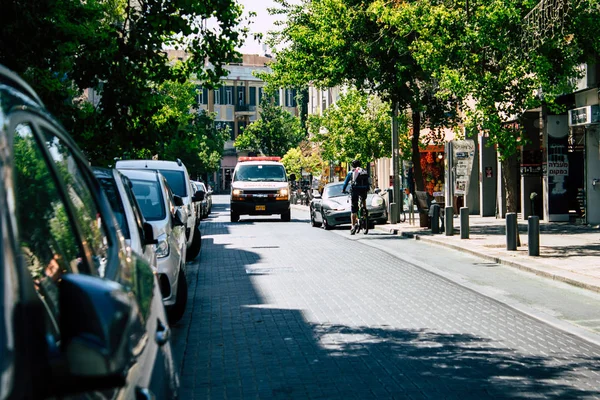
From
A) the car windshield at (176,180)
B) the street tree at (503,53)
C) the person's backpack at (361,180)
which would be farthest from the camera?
the person's backpack at (361,180)

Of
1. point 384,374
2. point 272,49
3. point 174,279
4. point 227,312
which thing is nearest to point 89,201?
point 384,374

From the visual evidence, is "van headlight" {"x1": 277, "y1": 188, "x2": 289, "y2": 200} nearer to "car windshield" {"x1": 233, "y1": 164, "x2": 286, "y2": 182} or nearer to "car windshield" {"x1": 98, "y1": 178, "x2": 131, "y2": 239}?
"car windshield" {"x1": 233, "y1": 164, "x2": 286, "y2": 182}

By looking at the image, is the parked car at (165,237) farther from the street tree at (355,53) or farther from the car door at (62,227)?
the street tree at (355,53)

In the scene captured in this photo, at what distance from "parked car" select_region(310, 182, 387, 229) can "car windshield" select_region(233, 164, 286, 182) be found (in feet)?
15.0

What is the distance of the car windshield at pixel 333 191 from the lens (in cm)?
3093

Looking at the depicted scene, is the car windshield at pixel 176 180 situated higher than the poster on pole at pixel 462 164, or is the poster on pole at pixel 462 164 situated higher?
the poster on pole at pixel 462 164

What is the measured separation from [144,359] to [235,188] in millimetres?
32718

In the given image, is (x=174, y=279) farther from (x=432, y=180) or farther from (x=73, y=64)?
(x=432, y=180)

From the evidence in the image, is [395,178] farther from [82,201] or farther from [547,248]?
[82,201]

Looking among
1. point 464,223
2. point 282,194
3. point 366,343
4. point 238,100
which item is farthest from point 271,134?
point 366,343

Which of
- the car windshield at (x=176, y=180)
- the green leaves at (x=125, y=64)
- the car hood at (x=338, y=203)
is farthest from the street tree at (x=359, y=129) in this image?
the green leaves at (x=125, y=64)

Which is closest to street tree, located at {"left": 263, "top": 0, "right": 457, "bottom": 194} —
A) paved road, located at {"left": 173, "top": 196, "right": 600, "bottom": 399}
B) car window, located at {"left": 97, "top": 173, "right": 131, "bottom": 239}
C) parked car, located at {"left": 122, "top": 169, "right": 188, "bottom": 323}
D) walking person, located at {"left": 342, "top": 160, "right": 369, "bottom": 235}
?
walking person, located at {"left": 342, "top": 160, "right": 369, "bottom": 235}

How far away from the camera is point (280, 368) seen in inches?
287

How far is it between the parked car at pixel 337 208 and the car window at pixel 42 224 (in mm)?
27007
